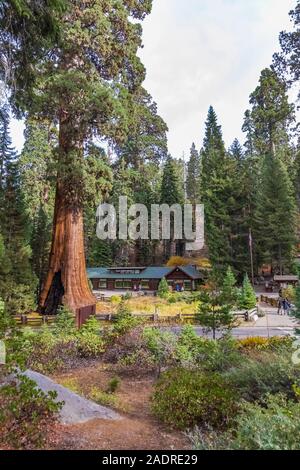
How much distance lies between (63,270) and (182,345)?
8.11m

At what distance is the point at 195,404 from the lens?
203 inches

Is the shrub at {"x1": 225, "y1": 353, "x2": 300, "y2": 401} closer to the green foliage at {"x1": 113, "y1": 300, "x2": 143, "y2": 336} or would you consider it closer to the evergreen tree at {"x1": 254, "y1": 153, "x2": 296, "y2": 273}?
the green foliage at {"x1": 113, "y1": 300, "x2": 143, "y2": 336}

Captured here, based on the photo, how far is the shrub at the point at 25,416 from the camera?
384cm

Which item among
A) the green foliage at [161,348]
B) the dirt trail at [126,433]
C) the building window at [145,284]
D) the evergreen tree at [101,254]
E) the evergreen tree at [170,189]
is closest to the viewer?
the dirt trail at [126,433]

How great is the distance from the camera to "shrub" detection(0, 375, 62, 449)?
3.84 meters

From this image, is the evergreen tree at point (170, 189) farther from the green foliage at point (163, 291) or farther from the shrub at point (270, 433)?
the shrub at point (270, 433)

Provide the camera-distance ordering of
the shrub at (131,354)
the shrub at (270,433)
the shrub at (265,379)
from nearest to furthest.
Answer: the shrub at (270,433), the shrub at (265,379), the shrub at (131,354)

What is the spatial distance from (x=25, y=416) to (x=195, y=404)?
95.8 inches

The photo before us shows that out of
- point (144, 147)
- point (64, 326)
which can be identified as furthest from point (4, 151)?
point (64, 326)

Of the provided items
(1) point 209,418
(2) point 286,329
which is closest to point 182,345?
(1) point 209,418

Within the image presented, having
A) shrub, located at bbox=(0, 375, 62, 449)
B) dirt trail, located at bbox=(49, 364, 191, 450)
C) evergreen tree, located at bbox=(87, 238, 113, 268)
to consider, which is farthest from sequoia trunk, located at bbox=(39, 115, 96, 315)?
evergreen tree, located at bbox=(87, 238, 113, 268)

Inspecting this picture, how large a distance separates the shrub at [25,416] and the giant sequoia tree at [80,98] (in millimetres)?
9976

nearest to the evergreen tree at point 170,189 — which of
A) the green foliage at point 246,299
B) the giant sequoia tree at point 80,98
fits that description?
the green foliage at point 246,299
